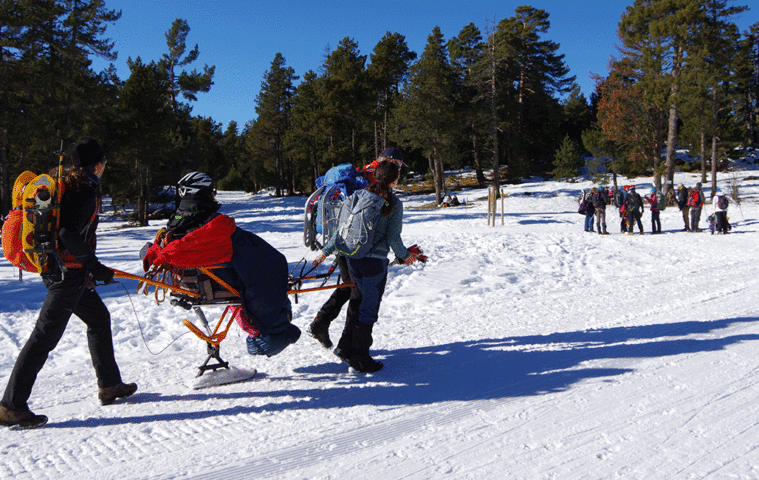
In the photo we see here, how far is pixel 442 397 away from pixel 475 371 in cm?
64

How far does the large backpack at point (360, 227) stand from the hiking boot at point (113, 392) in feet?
6.17

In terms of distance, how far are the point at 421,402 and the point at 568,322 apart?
284 centimetres

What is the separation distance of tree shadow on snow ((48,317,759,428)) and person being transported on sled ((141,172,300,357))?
1.60ft

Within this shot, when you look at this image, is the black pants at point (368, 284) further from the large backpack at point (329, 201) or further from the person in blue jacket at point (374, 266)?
the large backpack at point (329, 201)

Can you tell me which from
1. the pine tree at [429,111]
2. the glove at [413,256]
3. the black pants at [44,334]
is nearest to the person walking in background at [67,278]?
the black pants at [44,334]

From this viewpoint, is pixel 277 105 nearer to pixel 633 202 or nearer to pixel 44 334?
pixel 633 202

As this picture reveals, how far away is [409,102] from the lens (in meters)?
29.2

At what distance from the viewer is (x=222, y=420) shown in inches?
126

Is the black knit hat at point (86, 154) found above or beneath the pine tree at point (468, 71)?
beneath

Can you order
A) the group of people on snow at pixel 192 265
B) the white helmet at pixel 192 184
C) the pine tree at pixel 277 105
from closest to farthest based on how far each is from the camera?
the group of people on snow at pixel 192 265
the white helmet at pixel 192 184
the pine tree at pixel 277 105

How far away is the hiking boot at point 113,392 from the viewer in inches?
137

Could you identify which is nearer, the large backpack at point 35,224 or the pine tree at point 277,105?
the large backpack at point 35,224

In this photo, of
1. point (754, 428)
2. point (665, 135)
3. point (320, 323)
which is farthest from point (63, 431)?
point (665, 135)

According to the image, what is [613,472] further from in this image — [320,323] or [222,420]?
[320,323]
